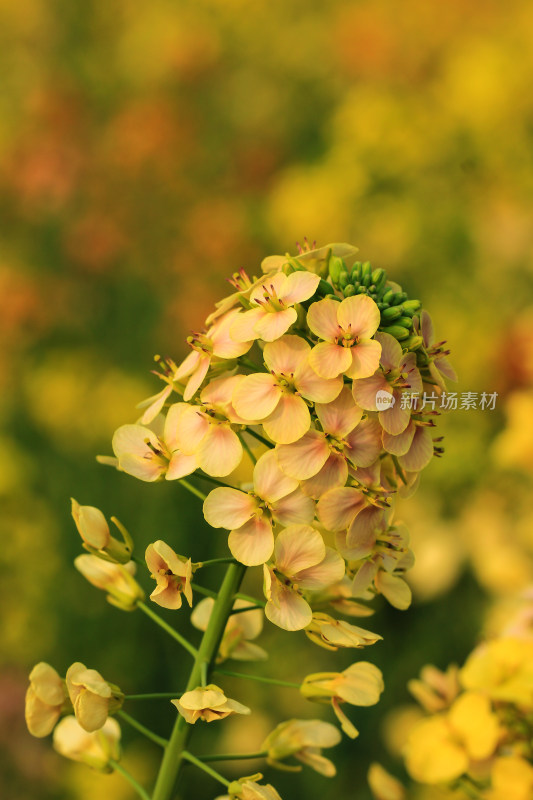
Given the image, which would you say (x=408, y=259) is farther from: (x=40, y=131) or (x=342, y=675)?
(x=342, y=675)

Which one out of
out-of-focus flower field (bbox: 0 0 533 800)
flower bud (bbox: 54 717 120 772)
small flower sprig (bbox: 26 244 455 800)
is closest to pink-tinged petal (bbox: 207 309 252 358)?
small flower sprig (bbox: 26 244 455 800)

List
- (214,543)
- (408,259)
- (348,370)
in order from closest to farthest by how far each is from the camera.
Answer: (348,370) < (214,543) < (408,259)

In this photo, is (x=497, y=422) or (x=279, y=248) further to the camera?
(x=279, y=248)

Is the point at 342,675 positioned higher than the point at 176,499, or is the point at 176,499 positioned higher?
the point at 176,499

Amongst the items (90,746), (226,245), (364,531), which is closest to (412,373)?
(364,531)

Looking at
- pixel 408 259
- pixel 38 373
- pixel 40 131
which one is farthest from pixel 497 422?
pixel 40 131

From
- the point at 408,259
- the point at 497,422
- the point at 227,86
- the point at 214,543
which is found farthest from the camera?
the point at 227,86

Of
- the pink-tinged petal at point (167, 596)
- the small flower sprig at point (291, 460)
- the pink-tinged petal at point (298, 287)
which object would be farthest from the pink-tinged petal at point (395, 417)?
the pink-tinged petal at point (167, 596)

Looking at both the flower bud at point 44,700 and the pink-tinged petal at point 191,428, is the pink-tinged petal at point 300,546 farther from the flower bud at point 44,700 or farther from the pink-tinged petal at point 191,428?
the flower bud at point 44,700

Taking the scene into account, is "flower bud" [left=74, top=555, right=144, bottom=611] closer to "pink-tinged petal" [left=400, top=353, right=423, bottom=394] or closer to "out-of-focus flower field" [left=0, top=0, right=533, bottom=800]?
"pink-tinged petal" [left=400, top=353, right=423, bottom=394]
